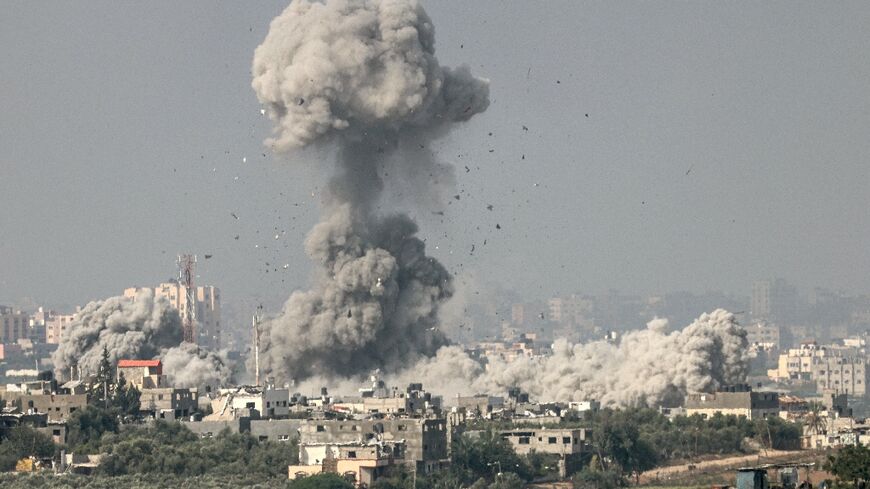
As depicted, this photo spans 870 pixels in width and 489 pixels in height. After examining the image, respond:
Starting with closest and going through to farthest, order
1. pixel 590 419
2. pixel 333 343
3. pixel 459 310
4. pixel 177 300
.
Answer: pixel 590 419, pixel 333 343, pixel 459 310, pixel 177 300

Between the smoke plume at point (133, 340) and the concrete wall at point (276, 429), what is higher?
the smoke plume at point (133, 340)

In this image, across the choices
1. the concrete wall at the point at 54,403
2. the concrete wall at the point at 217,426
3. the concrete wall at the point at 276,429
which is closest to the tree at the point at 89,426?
the concrete wall at the point at 54,403

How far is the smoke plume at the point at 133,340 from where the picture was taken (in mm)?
115250

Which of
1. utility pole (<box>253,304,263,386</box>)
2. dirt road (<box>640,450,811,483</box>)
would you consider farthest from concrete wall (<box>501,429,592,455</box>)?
utility pole (<box>253,304,263,386</box>)

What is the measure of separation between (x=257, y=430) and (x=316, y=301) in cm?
1761

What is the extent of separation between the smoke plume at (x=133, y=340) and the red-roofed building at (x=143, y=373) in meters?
3.95

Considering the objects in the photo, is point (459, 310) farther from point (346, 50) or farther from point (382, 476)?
point (382, 476)

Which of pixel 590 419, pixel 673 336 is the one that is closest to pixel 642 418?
pixel 590 419

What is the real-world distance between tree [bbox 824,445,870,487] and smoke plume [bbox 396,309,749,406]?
4683cm

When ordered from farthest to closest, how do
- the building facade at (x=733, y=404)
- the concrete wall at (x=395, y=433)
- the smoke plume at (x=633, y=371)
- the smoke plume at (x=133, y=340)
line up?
the smoke plume at (x=133, y=340), the smoke plume at (x=633, y=371), the building facade at (x=733, y=404), the concrete wall at (x=395, y=433)

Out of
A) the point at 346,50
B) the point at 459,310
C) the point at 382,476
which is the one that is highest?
the point at 346,50

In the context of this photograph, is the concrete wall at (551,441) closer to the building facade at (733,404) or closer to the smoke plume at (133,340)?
the building facade at (733,404)

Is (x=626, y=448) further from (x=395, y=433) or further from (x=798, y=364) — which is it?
(x=798, y=364)

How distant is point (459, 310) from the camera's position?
12125 cm
